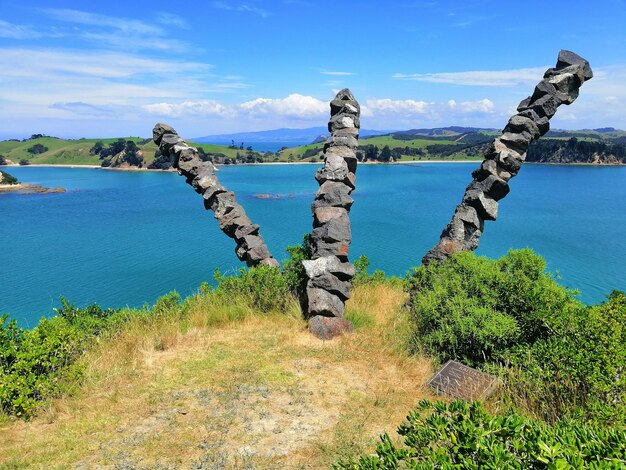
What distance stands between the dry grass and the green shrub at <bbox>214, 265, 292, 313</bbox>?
47.0 inches

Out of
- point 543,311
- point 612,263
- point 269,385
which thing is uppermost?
point 543,311

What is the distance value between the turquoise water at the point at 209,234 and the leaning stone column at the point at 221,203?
609 inches

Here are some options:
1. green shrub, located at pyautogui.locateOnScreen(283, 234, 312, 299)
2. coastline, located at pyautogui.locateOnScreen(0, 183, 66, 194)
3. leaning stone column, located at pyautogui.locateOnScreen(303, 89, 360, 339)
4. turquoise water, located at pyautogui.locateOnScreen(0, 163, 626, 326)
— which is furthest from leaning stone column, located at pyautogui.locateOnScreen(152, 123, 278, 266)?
coastline, located at pyautogui.locateOnScreen(0, 183, 66, 194)

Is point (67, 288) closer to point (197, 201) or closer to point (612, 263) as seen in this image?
point (612, 263)

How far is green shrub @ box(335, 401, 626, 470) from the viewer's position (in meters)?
3.65

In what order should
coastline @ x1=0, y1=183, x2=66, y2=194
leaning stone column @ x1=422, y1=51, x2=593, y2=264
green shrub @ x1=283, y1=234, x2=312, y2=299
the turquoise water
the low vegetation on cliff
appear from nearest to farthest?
the low vegetation on cliff < green shrub @ x1=283, y1=234, x2=312, y2=299 < leaning stone column @ x1=422, y1=51, x2=593, y2=264 < the turquoise water < coastline @ x1=0, y1=183, x2=66, y2=194

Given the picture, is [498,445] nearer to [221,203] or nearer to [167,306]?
[167,306]

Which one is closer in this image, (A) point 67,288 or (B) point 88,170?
(A) point 67,288

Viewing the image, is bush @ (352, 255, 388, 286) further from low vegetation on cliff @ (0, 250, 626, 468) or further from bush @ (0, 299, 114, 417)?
bush @ (0, 299, 114, 417)

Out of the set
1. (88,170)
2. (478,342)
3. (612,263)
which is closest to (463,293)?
(478,342)

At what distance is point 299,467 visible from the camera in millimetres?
6086

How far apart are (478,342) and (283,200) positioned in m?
76.0

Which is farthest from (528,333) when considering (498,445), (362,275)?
(362,275)

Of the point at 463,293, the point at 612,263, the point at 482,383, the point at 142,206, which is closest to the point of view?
the point at 482,383
